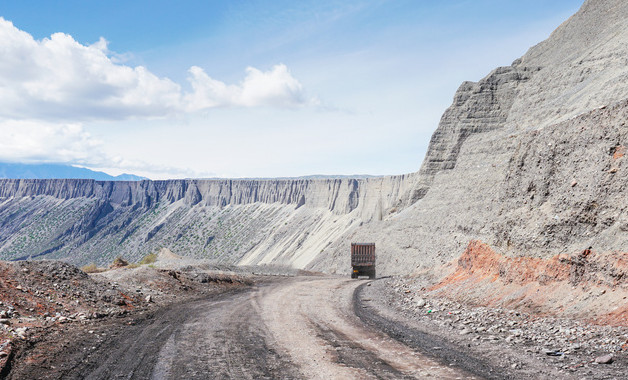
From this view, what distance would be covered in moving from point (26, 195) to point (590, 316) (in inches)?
7868

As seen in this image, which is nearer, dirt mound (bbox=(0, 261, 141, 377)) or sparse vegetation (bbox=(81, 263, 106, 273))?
dirt mound (bbox=(0, 261, 141, 377))

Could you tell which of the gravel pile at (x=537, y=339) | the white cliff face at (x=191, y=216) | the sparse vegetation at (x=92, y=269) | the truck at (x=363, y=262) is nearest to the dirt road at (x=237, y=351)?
the gravel pile at (x=537, y=339)

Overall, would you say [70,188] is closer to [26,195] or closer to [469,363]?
[26,195]

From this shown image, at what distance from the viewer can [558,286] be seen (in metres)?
13.7

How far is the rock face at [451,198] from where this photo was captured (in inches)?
606

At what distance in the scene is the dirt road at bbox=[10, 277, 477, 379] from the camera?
8.89m

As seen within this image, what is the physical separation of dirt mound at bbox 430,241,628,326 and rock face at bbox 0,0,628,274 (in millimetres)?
488

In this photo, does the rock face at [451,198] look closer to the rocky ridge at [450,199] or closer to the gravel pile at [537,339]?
the rocky ridge at [450,199]

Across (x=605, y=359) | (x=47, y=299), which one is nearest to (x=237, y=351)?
(x=605, y=359)

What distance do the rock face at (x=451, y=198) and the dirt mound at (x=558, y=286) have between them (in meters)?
0.49

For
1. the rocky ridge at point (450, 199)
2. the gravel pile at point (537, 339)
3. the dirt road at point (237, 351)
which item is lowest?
the dirt road at point (237, 351)

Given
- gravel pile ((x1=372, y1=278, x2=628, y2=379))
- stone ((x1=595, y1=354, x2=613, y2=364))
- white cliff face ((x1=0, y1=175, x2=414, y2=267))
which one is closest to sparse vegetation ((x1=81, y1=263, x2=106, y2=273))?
gravel pile ((x1=372, y1=278, x2=628, y2=379))

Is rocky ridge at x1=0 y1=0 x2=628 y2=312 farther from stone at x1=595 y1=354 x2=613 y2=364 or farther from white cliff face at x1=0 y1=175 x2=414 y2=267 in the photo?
stone at x1=595 y1=354 x2=613 y2=364

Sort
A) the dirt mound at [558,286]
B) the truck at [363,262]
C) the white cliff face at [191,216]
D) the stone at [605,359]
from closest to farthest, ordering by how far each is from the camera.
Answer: the stone at [605,359], the dirt mound at [558,286], the truck at [363,262], the white cliff face at [191,216]
